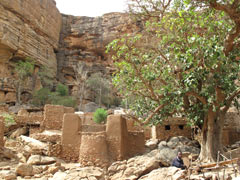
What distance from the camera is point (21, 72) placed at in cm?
3017

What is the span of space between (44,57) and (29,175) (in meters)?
29.9

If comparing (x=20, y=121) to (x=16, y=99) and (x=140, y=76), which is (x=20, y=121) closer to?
(x=140, y=76)

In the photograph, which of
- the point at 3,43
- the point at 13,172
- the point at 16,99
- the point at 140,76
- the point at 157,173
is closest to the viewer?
the point at 157,173

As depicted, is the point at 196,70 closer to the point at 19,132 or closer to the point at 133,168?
the point at 133,168

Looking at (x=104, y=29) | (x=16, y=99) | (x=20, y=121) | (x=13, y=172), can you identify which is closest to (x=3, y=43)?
(x=16, y=99)

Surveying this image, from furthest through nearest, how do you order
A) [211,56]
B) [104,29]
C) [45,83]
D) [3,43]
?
1. [104,29]
2. [45,83]
3. [3,43]
4. [211,56]

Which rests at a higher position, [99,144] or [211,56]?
[211,56]

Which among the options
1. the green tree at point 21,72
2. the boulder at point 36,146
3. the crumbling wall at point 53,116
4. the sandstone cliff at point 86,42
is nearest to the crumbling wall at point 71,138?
the boulder at point 36,146

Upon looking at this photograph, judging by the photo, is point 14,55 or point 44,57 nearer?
point 14,55

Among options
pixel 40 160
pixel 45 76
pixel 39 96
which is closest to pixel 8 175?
pixel 40 160

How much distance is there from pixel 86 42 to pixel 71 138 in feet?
107

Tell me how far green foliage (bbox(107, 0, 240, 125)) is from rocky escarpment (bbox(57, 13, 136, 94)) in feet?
99.5

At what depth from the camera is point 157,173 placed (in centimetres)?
838

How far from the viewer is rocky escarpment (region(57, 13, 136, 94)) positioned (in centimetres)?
4131
